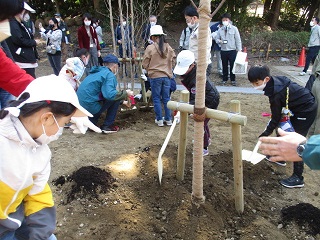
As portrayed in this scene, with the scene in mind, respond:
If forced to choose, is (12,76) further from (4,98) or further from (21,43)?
(21,43)

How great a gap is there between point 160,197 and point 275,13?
15.5 metres

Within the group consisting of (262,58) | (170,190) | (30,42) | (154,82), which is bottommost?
(262,58)

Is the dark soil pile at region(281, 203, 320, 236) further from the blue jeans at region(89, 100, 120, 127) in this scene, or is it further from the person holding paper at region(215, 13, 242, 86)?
the person holding paper at region(215, 13, 242, 86)

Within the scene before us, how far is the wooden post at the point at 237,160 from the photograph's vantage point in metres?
2.50

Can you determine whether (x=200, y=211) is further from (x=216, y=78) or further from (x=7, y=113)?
(x=216, y=78)

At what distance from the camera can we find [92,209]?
9.29 feet

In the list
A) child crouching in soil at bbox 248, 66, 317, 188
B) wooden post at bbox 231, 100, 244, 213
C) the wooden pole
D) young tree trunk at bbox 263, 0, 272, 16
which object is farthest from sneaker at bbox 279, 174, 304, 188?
young tree trunk at bbox 263, 0, 272, 16

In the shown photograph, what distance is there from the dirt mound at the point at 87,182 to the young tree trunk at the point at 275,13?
600 inches

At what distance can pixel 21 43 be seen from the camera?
4.76m

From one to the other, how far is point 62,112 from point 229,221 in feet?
6.08

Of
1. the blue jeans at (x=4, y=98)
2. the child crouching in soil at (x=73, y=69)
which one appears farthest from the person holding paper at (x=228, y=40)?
the blue jeans at (x=4, y=98)

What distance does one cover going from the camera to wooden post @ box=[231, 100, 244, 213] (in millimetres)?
2502

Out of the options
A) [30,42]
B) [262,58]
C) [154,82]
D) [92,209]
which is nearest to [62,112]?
[92,209]

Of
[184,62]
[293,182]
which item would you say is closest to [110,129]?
[184,62]
